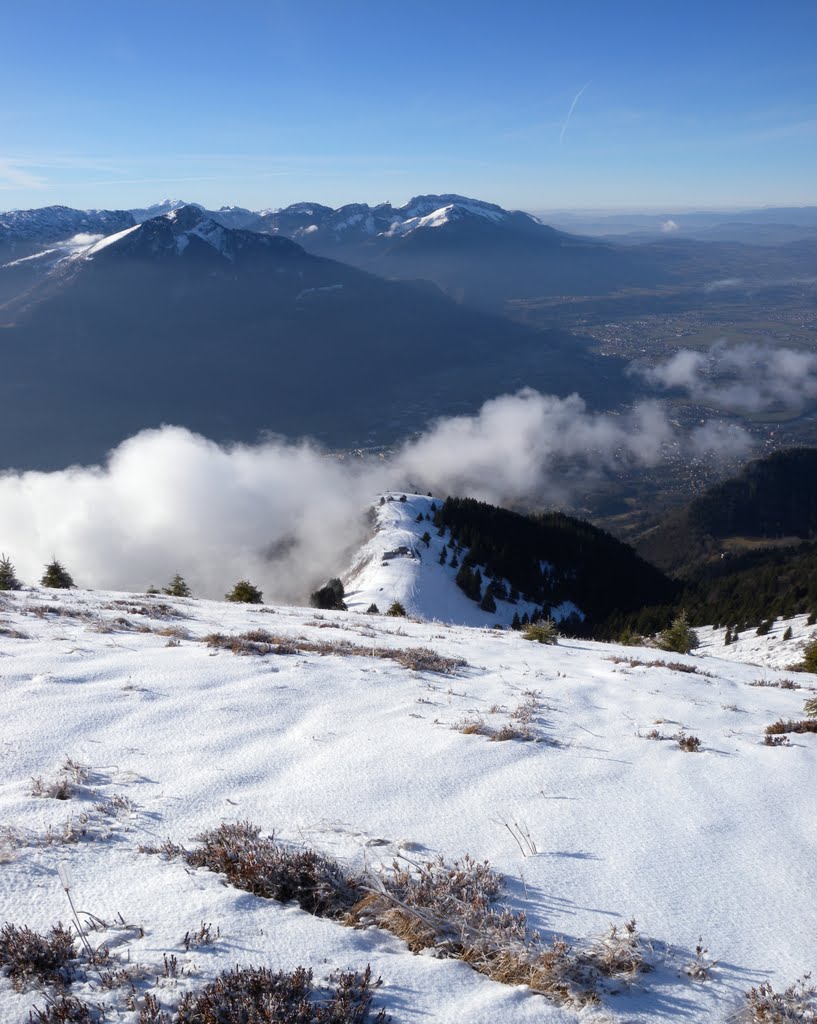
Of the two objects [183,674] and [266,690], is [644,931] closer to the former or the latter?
[266,690]

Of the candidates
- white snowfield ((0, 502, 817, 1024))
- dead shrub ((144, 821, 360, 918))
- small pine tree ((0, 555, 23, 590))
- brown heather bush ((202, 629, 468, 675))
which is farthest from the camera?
small pine tree ((0, 555, 23, 590))

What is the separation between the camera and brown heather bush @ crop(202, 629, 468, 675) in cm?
1152

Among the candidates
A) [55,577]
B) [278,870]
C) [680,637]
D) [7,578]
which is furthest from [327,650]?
[55,577]

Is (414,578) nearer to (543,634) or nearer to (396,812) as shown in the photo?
(543,634)

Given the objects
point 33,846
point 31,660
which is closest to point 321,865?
point 33,846

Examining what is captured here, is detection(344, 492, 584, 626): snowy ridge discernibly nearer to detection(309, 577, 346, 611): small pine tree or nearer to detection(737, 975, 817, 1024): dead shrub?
detection(309, 577, 346, 611): small pine tree

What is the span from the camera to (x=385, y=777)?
20.0 feet

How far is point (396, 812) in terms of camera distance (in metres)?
5.41

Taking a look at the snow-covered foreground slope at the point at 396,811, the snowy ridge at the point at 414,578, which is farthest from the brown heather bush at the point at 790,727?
the snowy ridge at the point at 414,578

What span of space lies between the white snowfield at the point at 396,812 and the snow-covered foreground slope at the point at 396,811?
0.07ft

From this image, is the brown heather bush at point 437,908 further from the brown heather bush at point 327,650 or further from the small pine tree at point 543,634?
the small pine tree at point 543,634

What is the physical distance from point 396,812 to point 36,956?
3.03 meters

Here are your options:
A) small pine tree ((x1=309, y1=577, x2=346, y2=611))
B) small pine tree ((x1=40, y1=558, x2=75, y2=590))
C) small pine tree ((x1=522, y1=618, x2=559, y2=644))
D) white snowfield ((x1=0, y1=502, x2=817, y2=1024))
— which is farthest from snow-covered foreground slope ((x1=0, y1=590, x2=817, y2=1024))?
small pine tree ((x1=309, y1=577, x2=346, y2=611))

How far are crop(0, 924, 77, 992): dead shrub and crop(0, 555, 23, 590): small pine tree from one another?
2147 centimetres
